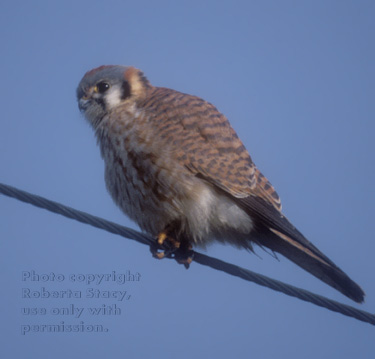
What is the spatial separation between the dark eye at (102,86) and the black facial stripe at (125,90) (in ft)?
0.35

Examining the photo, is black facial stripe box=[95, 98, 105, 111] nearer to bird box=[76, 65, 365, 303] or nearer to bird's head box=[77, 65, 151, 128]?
bird's head box=[77, 65, 151, 128]

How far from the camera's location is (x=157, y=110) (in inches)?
137

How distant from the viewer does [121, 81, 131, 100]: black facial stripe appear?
12.6 feet

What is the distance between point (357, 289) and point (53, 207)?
1699mm

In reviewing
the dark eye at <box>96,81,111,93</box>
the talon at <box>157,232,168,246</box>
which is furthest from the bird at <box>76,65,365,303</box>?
the dark eye at <box>96,81,111,93</box>

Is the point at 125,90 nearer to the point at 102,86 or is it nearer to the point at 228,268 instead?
the point at 102,86

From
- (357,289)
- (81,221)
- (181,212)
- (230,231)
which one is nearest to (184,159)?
(181,212)

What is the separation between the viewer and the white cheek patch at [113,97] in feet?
12.3

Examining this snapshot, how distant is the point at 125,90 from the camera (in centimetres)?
390

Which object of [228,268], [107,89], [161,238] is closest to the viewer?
[228,268]

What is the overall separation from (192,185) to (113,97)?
1.04 meters

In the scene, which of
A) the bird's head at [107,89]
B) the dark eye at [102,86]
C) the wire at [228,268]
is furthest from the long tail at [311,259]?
the dark eye at [102,86]

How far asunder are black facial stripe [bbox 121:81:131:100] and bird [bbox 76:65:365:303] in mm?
210

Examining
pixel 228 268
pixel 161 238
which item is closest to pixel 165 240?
pixel 161 238
